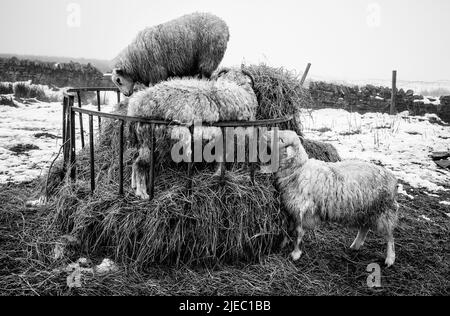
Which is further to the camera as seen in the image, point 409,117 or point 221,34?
point 409,117

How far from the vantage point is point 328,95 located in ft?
53.4

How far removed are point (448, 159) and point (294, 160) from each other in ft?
20.5

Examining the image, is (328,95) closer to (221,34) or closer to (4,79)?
(221,34)

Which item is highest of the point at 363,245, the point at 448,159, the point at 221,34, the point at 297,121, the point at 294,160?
the point at 221,34

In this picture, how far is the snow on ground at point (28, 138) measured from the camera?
6.27m

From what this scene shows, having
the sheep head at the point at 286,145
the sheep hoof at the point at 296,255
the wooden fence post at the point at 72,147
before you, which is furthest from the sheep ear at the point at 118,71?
the sheep hoof at the point at 296,255

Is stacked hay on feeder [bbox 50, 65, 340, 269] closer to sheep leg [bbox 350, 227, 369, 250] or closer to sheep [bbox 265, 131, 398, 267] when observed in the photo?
sheep [bbox 265, 131, 398, 267]

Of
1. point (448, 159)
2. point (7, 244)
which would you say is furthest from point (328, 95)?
point (7, 244)

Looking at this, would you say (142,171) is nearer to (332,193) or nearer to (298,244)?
(298,244)

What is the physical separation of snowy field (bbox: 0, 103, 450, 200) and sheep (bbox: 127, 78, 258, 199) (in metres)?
1.94

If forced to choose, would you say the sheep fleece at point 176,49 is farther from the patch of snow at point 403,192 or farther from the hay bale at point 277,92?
the patch of snow at point 403,192

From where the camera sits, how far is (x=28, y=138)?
860 cm

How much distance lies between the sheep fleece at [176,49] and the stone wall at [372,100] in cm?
1165

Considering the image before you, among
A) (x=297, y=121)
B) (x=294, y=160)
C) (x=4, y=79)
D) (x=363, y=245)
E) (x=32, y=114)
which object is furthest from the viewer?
(x=4, y=79)
